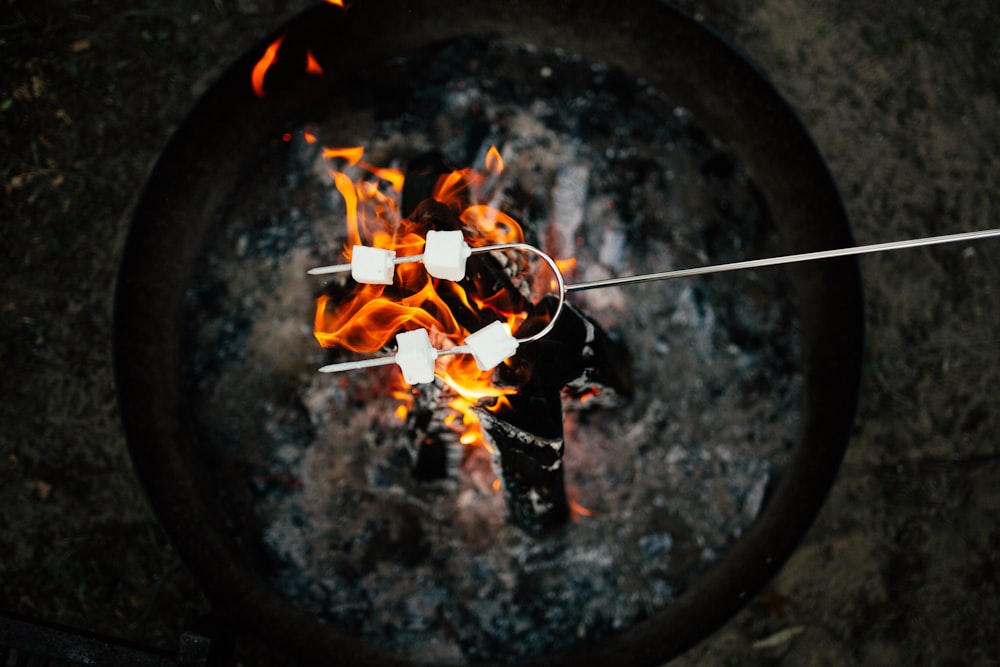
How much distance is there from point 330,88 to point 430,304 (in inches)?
38.5

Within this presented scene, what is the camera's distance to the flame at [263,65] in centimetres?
189

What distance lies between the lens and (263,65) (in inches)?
75.7

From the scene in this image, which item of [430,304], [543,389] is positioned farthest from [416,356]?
[543,389]

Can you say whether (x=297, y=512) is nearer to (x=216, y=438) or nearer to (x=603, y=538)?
(x=216, y=438)

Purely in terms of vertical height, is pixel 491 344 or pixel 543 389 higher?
pixel 491 344

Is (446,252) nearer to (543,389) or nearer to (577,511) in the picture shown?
(543,389)

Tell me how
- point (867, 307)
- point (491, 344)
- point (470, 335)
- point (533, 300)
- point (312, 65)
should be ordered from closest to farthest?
1. point (491, 344)
2. point (470, 335)
3. point (533, 300)
4. point (312, 65)
5. point (867, 307)

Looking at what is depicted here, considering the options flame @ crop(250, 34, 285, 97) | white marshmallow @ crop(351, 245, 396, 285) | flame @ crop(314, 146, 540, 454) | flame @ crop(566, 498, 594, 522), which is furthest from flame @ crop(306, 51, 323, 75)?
flame @ crop(566, 498, 594, 522)

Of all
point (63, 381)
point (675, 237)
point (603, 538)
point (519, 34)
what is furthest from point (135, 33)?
point (603, 538)

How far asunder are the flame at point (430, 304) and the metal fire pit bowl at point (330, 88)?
48cm

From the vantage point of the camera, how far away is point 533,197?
2.16 m

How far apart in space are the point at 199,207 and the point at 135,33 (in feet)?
3.23

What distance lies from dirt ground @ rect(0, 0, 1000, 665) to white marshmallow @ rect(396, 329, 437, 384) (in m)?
1.57

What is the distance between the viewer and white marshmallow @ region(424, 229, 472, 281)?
147 cm
